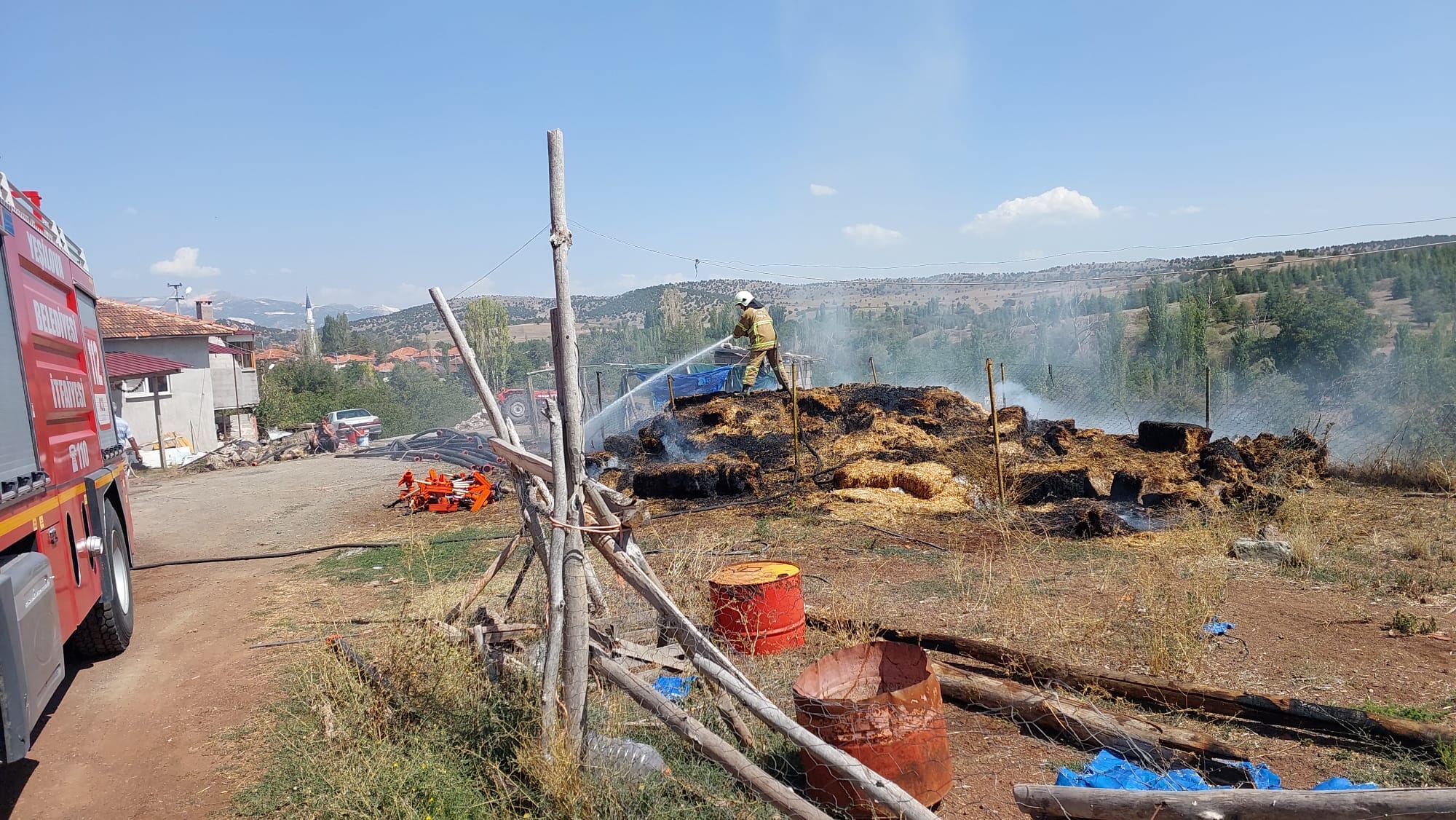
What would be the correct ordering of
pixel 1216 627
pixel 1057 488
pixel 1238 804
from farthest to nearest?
pixel 1057 488, pixel 1216 627, pixel 1238 804

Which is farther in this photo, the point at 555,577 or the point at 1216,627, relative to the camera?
the point at 1216,627

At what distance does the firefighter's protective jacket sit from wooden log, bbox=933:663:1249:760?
10.2m

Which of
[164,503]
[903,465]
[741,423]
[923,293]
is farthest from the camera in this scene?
[923,293]

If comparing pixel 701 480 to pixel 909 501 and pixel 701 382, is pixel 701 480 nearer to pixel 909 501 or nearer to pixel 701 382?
pixel 909 501

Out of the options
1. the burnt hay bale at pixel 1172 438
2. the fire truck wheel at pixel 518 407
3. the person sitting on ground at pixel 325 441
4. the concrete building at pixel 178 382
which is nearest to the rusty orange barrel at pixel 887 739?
the burnt hay bale at pixel 1172 438

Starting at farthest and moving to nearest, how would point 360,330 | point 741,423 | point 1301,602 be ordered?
point 360,330 < point 741,423 < point 1301,602

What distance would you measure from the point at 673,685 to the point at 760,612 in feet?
3.11

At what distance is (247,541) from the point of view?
12219 mm

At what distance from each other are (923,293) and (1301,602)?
53797 mm

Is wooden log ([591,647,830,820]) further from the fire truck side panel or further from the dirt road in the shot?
the fire truck side panel

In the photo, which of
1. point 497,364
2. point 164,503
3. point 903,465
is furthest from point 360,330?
point 903,465

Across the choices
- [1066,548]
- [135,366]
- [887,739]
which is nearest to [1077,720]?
[887,739]

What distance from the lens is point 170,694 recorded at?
6086 mm

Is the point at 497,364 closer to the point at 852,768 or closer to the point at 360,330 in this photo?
the point at 852,768
